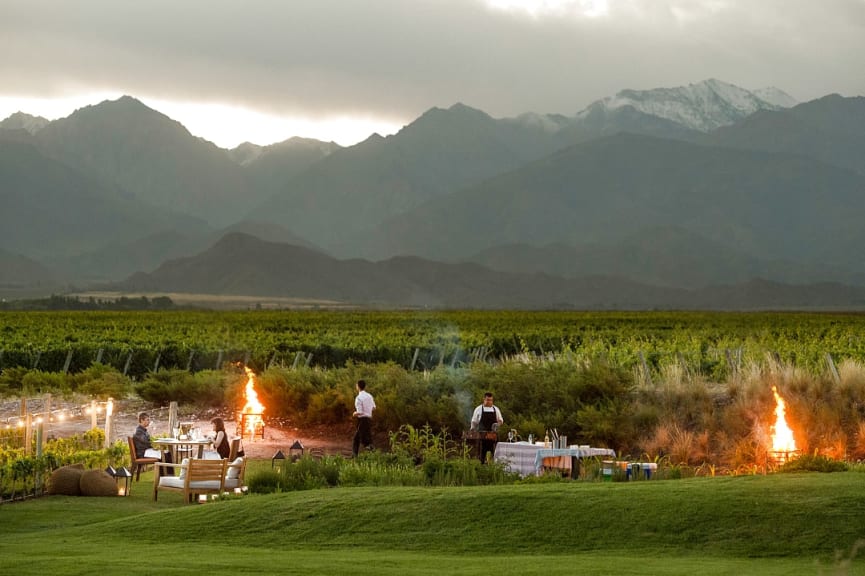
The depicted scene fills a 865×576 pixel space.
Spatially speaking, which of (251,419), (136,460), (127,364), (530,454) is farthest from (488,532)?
(127,364)

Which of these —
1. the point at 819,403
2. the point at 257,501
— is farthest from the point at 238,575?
the point at 819,403

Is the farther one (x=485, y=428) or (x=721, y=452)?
(x=721, y=452)

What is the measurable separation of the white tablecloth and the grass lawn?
4.38m

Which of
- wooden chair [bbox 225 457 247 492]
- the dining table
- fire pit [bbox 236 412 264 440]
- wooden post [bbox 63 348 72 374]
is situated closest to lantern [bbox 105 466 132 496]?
the dining table

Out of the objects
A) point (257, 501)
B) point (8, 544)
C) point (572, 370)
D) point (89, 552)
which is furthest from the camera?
point (572, 370)

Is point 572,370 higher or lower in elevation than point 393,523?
higher

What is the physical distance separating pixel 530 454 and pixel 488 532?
7.97 meters

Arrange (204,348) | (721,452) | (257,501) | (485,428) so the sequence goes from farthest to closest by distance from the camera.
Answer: (204,348) < (721,452) < (485,428) < (257,501)

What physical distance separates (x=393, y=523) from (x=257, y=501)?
2619 millimetres

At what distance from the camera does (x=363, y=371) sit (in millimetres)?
39094

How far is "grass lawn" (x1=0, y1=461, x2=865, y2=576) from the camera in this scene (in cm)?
1360

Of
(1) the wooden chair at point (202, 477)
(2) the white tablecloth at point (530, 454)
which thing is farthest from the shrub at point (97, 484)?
(2) the white tablecloth at point (530, 454)

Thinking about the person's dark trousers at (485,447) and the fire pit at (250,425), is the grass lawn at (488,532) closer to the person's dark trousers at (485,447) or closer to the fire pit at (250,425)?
the person's dark trousers at (485,447)

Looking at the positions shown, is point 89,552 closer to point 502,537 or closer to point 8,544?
point 8,544
